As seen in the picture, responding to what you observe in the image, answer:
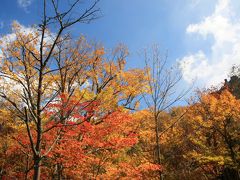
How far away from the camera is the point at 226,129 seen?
20.3 meters

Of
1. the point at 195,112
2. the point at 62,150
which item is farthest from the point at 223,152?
the point at 62,150

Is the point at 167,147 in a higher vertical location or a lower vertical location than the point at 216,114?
lower

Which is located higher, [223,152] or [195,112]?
[195,112]

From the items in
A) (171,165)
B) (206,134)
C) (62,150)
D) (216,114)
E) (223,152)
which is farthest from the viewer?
(171,165)

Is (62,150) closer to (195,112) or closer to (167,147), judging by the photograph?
(195,112)

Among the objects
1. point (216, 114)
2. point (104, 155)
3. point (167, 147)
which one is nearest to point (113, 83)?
point (104, 155)

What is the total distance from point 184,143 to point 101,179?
47.5ft

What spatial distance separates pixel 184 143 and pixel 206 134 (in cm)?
476

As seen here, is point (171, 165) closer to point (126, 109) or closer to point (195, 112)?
point (195, 112)

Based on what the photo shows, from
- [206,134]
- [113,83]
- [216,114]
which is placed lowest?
[206,134]

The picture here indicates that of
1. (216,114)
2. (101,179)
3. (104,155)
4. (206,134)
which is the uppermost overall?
(216,114)

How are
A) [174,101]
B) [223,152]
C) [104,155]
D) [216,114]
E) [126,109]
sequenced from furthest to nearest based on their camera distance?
[216,114], [223,152], [126,109], [104,155], [174,101]

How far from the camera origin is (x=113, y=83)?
17078 mm

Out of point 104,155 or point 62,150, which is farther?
point 104,155
